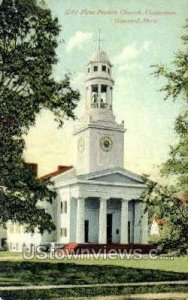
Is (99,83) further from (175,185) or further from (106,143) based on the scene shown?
(175,185)

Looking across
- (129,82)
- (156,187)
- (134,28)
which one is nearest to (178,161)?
(156,187)

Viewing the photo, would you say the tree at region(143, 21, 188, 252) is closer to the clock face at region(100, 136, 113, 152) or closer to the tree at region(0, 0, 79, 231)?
the clock face at region(100, 136, 113, 152)

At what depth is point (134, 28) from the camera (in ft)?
28.3

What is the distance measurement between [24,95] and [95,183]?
5.21 ft

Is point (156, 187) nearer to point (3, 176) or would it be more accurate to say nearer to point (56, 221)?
point (56, 221)

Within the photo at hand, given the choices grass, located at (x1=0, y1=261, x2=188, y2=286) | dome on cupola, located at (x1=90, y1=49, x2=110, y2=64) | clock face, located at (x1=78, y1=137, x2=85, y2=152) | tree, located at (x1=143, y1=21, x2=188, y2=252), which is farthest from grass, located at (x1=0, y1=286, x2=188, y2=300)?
dome on cupola, located at (x1=90, y1=49, x2=110, y2=64)

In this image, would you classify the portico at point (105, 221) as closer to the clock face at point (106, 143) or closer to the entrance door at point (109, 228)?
the entrance door at point (109, 228)

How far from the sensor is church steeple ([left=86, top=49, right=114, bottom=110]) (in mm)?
8586

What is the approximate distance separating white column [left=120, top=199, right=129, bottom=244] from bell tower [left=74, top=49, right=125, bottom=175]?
57 centimetres

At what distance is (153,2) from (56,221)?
296 cm

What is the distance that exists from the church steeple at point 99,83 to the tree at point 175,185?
0.69 meters

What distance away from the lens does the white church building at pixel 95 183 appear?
8875 millimetres

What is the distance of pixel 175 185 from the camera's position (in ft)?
29.8

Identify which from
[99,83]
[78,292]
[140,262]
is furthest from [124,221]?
[99,83]
